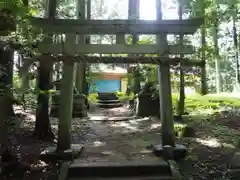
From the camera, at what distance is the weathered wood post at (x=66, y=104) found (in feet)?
18.1

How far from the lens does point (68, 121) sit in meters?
5.58

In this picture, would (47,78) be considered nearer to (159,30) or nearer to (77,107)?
(159,30)

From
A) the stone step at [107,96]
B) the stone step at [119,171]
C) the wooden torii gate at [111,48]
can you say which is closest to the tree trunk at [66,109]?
the wooden torii gate at [111,48]

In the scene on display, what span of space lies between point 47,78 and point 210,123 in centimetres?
586

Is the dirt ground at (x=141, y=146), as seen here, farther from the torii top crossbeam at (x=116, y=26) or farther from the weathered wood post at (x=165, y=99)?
the torii top crossbeam at (x=116, y=26)

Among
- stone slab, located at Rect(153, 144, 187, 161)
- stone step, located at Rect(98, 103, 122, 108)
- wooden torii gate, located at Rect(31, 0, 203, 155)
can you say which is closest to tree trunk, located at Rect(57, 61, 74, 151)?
wooden torii gate, located at Rect(31, 0, 203, 155)

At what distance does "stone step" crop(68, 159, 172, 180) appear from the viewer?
484 centimetres

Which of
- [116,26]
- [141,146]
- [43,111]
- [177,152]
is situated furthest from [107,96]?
[177,152]

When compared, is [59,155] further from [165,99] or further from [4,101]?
[165,99]

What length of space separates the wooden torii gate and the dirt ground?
666 millimetres

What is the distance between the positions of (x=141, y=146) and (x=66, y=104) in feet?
7.85

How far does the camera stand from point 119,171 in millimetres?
4879

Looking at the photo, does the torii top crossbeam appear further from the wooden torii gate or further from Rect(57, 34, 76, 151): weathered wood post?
Rect(57, 34, 76, 151): weathered wood post

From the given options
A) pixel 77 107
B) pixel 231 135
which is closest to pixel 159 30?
pixel 231 135
